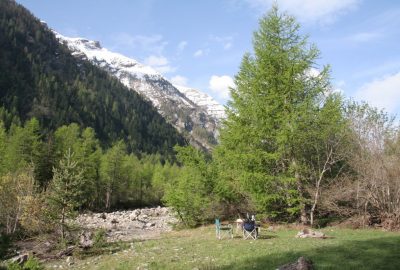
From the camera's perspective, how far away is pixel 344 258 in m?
14.4

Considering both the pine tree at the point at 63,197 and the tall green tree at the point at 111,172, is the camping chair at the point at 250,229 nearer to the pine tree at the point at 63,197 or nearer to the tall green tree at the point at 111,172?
the pine tree at the point at 63,197

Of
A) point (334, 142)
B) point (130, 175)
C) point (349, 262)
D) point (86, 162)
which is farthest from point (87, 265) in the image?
point (130, 175)

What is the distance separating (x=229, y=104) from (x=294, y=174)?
7.74m

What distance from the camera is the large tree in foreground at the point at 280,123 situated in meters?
25.8

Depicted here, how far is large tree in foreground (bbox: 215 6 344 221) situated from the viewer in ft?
84.6

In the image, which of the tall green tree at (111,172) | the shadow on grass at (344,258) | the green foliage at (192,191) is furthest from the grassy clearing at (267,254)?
the tall green tree at (111,172)

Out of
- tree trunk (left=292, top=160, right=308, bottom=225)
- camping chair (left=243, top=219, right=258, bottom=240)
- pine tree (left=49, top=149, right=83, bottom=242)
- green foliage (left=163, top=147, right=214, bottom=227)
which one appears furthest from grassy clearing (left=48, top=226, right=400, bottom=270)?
green foliage (left=163, top=147, right=214, bottom=227)

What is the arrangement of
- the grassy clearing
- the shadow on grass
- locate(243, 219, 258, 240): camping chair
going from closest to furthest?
the shadow on grass → the grassy clearing → locate(243, 219, 258, 240): camping chair

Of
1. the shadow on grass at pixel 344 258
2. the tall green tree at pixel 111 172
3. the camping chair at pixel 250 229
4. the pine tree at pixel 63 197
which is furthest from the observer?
the tall green tree at pixel 111 172

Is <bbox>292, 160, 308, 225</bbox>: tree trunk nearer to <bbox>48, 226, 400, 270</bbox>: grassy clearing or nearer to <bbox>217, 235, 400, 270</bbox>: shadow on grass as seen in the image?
<bbox>48, 226, 400, 270</bbox>: grassy clearing

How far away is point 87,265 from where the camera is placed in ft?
62.0

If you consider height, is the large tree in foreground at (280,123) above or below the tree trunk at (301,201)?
above

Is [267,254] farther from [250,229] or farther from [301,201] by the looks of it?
[301,201]

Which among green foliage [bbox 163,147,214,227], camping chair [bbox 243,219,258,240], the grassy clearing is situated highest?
green foliage [bbox 163,147,214,227]
